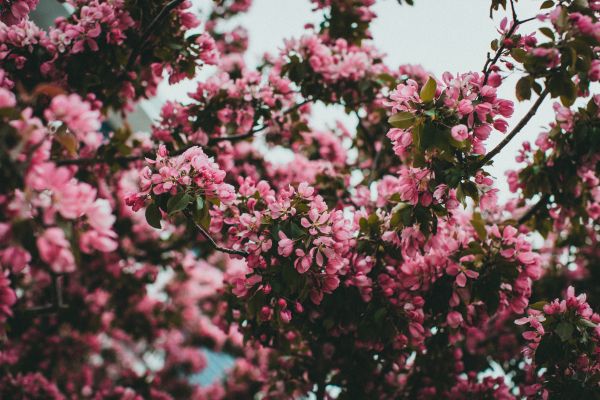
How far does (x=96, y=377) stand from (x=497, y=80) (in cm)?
821

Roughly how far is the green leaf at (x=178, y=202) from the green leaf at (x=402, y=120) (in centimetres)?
106

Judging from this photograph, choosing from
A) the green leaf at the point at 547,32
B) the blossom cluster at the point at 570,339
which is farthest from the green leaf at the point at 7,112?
the blossom cluster at the point at 570,339

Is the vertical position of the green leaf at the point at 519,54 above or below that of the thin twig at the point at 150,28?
below

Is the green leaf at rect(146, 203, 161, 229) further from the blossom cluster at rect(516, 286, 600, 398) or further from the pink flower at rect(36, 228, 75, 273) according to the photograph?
the blossom cluster at rect(516, 286, 600, 398)

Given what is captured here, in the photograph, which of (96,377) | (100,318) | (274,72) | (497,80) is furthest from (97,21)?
(96,377)

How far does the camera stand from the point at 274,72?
13.9 ft

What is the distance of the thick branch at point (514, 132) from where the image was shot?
2.29 m

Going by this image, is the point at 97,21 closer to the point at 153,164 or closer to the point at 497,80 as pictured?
the point at 153,164

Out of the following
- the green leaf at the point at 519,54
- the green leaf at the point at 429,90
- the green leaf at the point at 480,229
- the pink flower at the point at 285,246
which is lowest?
the pink flower at the point at 285,246

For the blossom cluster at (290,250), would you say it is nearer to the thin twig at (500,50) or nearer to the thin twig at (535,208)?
the thin twig at (500,50)

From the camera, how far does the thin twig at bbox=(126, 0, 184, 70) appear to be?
3.15 meters

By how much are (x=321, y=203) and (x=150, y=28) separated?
6.32 ft

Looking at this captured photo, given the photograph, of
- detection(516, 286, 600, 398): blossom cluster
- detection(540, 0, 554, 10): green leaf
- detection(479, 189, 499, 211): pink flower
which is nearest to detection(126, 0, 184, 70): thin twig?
detection(540, 0, 554, 10): green leaf

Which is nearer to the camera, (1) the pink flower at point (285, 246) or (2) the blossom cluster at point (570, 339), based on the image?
(1) the pink flower at point (285, 246)
